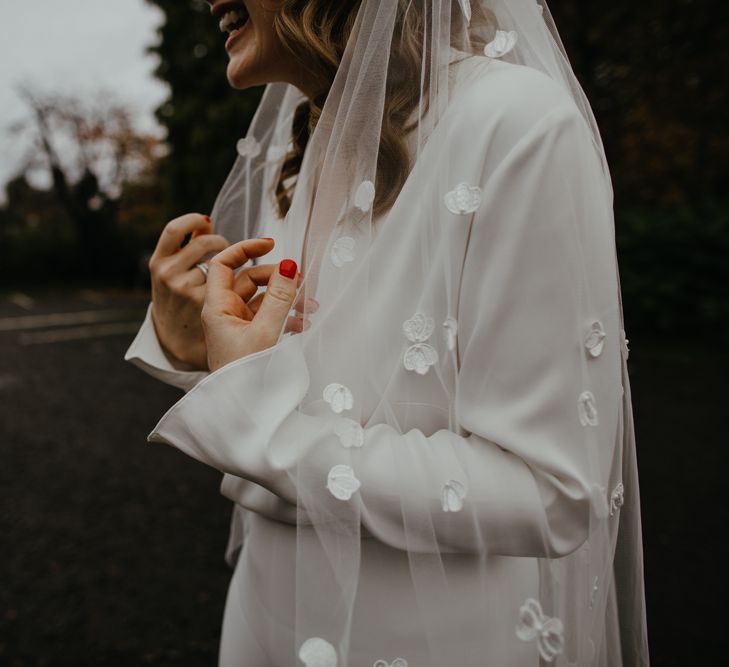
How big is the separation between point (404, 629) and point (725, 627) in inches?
123

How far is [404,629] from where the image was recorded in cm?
111

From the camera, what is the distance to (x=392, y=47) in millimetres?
1150

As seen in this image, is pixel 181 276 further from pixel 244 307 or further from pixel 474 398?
pixel 474 398

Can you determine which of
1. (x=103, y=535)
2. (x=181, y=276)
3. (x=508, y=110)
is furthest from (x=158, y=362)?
(x=103, y=535)

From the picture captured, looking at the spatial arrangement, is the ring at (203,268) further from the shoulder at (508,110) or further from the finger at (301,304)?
the shoulder at (508,110)

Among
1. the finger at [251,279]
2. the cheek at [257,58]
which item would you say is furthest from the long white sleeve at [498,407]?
the cheek at [257,58]

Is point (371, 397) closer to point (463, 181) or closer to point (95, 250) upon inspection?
point (463, 181)

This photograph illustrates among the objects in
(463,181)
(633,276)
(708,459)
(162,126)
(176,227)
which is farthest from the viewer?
(162,126)

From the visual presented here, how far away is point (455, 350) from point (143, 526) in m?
4.03

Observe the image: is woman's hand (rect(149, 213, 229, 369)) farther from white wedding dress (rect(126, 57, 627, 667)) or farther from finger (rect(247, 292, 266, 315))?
white wedding dress (rect(126, 57, 627, 667))

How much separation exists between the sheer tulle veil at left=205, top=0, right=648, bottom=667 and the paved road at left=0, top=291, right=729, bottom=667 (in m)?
2.54

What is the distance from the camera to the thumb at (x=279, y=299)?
108 centimetres

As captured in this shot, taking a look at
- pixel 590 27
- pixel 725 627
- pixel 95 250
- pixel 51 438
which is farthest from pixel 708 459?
pixel 95 250

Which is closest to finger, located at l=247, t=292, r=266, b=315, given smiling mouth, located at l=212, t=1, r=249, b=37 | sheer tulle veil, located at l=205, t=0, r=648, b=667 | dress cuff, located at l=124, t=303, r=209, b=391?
sheer tulle veil, located at l=205, t=0, r=648, b=667
